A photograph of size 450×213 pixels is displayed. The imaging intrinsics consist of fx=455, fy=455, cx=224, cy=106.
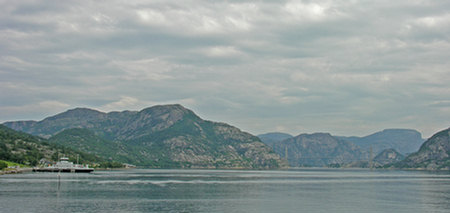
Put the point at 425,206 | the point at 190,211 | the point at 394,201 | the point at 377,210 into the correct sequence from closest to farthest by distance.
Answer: the point at 190,211 < the point at 377,210 < the point at 425,206 < the point at 394,201

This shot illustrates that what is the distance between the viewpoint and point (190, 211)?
340 ft

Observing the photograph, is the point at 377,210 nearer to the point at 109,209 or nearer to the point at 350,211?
the point at 350,211

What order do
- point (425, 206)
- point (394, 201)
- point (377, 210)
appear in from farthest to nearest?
point (394, 201) → point (425, 206) → point (377, 210)

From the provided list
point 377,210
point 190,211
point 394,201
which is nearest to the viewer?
point 190,211

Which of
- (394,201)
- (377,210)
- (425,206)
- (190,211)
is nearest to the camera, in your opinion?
(190,211)

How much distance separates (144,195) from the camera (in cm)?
14038

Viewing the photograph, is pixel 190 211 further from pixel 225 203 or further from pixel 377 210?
pixel 377 210

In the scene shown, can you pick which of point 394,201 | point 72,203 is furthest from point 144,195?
point 394,201

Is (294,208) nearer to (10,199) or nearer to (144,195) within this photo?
(144,195)

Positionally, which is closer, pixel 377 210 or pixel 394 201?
pixel 377 210

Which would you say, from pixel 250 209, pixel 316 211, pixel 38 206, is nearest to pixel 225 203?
pixel 250 209

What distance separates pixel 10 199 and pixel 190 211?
159 feet

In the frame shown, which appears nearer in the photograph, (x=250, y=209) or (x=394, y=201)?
(x=250, y=209)

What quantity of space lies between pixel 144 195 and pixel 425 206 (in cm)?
8048
